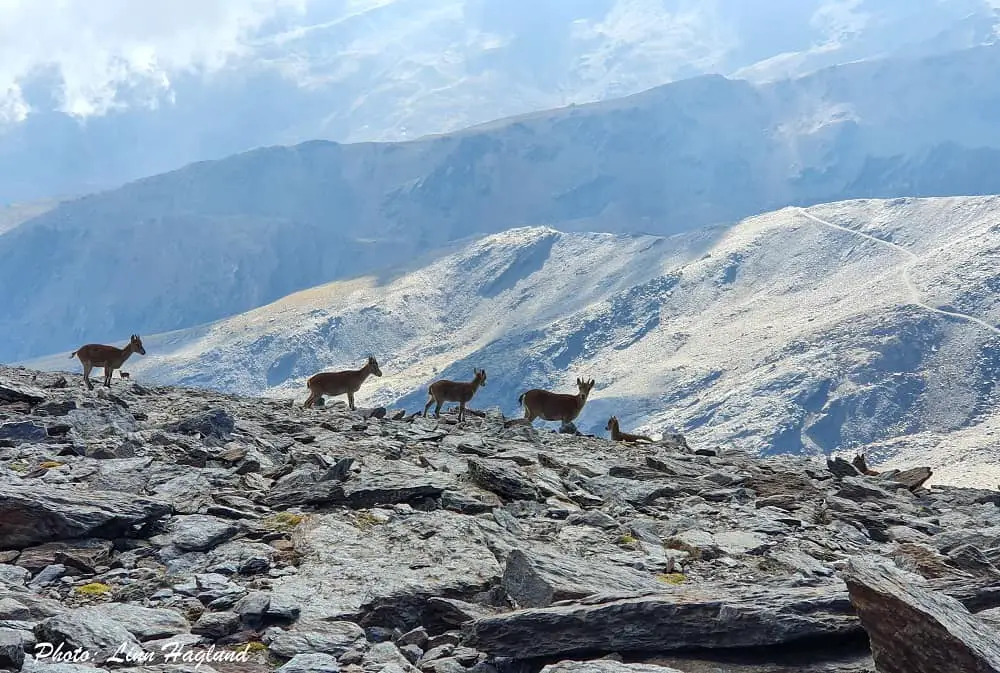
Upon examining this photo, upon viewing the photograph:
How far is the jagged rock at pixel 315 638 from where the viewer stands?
11.5 metres

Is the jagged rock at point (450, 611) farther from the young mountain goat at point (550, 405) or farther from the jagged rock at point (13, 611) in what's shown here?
the young mountain goat at point (550, 405)

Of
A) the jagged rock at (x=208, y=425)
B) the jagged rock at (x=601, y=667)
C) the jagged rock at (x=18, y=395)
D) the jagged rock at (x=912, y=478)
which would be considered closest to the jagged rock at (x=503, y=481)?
the jagged rock at (x=208, y=425)

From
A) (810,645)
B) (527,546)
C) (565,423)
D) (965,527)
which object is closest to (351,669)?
(810,645)

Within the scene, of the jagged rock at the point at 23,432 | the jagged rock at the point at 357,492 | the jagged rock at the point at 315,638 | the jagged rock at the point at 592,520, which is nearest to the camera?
the jagged rock at the point at 315,638

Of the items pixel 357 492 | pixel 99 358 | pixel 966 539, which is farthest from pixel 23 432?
pixel 966 539

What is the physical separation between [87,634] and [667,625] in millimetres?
5983

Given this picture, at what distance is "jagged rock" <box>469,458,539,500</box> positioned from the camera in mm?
20812

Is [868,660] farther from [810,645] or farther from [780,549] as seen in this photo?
[780,549]

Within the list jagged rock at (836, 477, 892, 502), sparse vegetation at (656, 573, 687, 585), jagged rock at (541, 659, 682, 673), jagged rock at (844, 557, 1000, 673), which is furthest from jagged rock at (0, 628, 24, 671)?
jagged rock at (836, 477, 892, 502)

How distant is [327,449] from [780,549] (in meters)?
11.0

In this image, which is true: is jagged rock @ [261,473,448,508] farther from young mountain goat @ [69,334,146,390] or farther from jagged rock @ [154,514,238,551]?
young mountain goat @ [69,334,146,390]

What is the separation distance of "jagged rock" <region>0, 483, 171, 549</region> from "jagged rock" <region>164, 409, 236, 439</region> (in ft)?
27.1

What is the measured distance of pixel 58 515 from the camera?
48.9 feet

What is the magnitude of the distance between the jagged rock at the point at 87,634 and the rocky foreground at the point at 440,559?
0.03 metres
